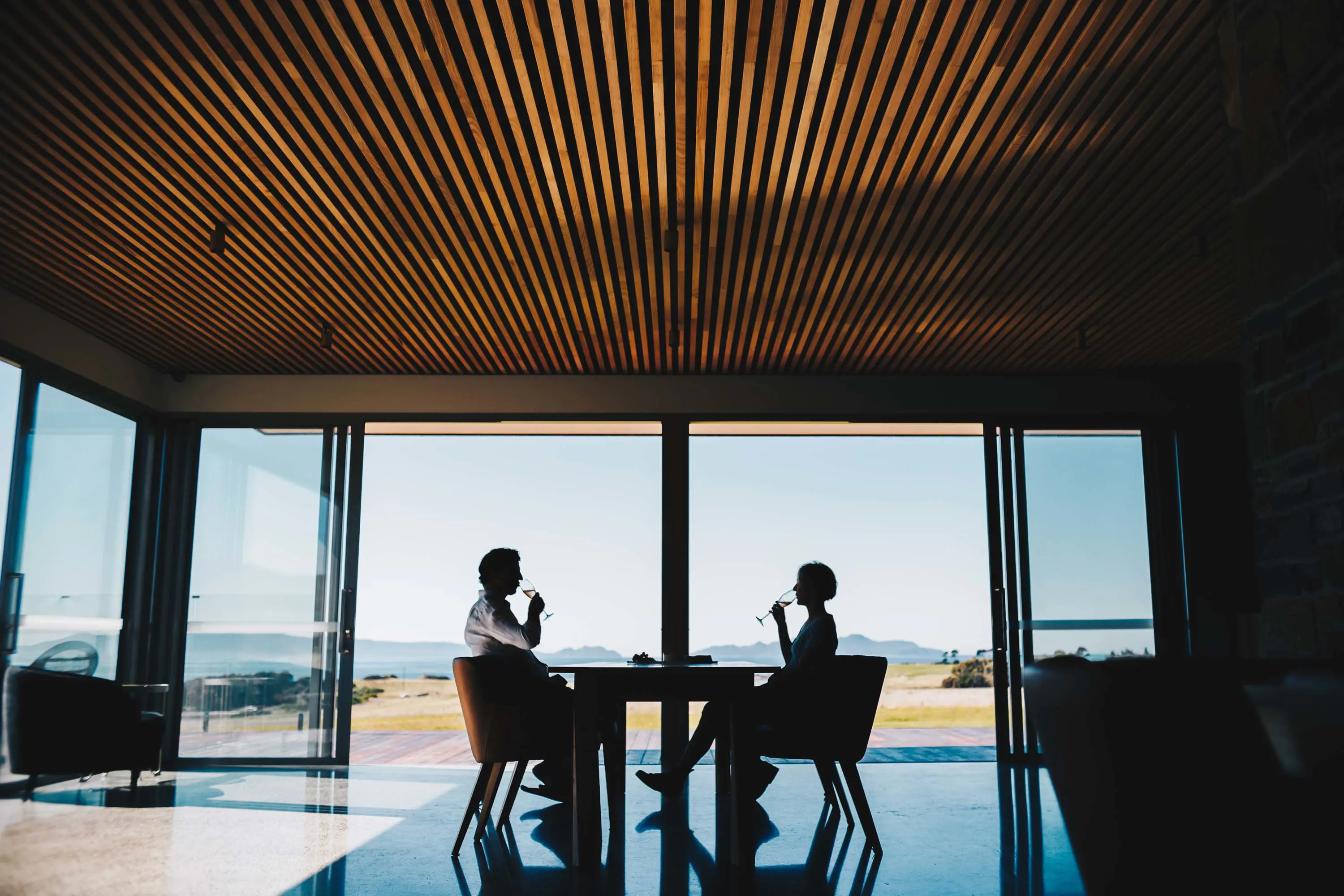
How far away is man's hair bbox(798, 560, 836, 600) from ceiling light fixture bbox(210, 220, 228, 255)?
3211 mm

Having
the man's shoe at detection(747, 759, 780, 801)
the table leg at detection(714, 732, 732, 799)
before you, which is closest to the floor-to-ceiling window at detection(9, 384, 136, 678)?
the table leg at detection(714, 732, 732, 799)

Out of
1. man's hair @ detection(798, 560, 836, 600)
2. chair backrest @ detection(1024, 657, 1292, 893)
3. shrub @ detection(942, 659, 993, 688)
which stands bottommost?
shrub @ detection(942, 659, 993, 688)

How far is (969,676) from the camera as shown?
68.9ft

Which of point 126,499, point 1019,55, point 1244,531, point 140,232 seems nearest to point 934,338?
point 1244,531

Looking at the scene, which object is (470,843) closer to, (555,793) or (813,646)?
(555,793)

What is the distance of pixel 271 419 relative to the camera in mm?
7363

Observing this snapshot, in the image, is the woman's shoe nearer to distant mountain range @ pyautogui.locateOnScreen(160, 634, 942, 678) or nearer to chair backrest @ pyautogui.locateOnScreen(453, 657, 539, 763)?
chair backrest @ pyautogui.locateOnScreen(453, 657, 539, 763)

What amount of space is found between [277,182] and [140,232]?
1.04 m

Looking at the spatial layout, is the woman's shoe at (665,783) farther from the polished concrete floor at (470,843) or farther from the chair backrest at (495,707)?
the chair backrest at (495,707)

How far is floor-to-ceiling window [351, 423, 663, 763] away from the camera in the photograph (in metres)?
22.0

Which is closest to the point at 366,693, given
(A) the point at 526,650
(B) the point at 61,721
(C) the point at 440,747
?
(C) the point at 440,747

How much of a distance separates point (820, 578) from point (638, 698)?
1189mm

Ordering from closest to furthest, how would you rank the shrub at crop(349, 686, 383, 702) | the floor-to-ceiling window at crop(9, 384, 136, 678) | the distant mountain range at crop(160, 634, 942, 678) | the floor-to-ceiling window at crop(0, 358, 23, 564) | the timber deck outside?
the floor-to-ceiling window at crop(0, 358, 23, 564), the floor-to-ceiling window at crop(9, 384, 136, 678), the timber deck outside, the shrub at crop(349, 686, 383, 702), the distant mountain range at crop(160, 634, 942, 678)

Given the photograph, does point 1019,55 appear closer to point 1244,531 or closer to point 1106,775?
point 1106,775
